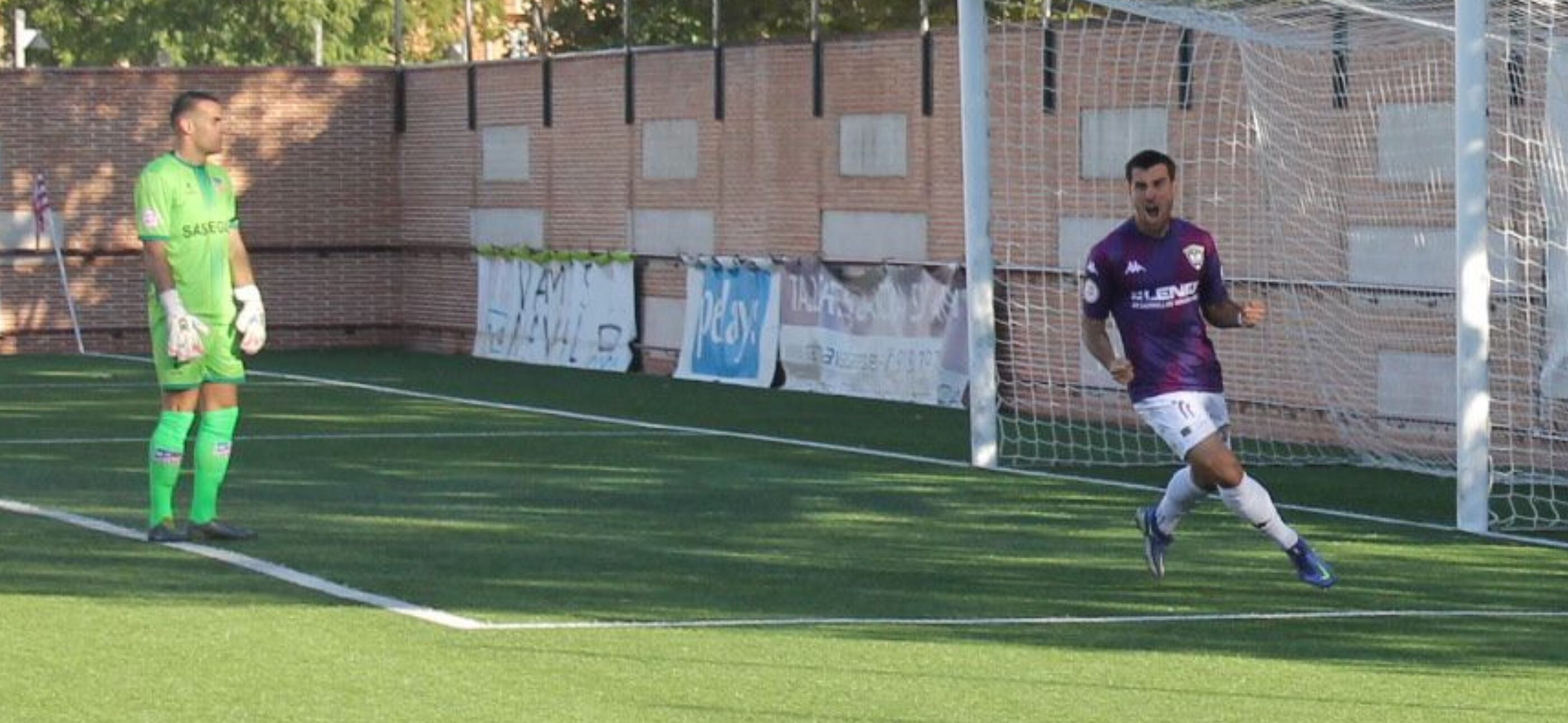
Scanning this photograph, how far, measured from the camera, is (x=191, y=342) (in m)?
14.1

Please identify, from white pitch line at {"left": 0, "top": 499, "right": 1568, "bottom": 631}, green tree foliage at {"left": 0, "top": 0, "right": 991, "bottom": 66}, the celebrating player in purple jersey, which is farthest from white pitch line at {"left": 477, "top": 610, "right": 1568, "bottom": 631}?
green tree foliage at {"left": 0, "top": 0, "right": 991, "bottom": 66}

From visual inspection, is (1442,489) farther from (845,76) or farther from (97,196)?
(97,196)

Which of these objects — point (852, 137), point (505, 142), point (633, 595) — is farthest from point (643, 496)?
point (505, 142)

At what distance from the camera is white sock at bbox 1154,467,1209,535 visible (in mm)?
13367

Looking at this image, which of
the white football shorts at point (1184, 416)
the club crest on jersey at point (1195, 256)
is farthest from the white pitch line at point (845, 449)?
the club crest on jersey at point (1195, 256)

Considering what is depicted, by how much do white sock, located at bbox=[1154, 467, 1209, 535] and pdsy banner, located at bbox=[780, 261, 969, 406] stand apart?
1213 cm

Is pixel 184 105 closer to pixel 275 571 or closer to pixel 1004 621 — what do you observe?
pixel 275 571

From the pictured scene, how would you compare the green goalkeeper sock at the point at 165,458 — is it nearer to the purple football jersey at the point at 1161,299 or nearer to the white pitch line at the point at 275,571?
the white pitch line at the point at 275,571

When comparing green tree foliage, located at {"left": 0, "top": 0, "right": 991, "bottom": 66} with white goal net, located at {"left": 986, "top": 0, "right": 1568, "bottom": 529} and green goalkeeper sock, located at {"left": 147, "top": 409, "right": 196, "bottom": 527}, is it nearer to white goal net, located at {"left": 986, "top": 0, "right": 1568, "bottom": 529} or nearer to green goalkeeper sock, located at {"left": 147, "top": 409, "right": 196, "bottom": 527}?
white goal net, located at {"left": 986, "top": 0, "right": 1568, "bottom": 529}

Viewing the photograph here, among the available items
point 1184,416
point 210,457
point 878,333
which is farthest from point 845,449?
point 1184,416

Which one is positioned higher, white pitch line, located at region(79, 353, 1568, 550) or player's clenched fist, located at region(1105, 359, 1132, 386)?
player's clenched fist, located at region(1105, 359, 1132, 386)

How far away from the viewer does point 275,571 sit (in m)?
13.4

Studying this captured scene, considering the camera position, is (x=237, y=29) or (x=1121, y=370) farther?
(x=237, y=29)

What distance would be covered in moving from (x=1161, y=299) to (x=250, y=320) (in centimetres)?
418
